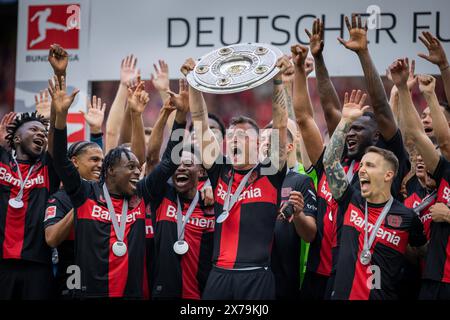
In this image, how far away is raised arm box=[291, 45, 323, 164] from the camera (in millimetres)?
5574

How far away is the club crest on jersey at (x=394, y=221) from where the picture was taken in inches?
206

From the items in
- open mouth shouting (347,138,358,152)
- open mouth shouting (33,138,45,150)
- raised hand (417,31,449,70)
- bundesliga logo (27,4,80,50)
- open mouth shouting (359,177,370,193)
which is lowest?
open mouth shouting (359,177,370,193)

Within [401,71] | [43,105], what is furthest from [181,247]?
[43,105]

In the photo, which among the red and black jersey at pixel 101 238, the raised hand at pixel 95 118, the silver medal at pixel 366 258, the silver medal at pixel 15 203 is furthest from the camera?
the raised hand at pixel 95 118

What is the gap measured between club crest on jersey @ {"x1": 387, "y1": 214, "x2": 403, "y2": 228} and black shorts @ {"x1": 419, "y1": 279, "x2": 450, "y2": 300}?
1.51ft

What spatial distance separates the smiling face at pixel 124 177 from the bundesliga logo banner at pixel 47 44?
2.46 m

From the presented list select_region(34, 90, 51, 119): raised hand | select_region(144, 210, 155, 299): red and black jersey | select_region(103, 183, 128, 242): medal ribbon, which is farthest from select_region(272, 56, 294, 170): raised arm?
select_region(34, 90, 51, 119): raised hand

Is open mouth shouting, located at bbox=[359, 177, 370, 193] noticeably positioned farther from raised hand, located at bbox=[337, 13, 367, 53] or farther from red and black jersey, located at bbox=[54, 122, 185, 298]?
red and black jersey, located at bbox=[54, 122, 185, 298]

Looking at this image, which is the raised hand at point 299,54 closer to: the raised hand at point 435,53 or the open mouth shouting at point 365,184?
the raised hand at point 435,53

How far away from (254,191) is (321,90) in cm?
103

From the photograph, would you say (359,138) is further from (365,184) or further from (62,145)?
(62,145)

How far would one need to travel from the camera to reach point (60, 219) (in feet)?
19.0

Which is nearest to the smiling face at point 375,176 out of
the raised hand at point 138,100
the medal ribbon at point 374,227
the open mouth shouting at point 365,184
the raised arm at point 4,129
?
the open mouth shouting at point 365,184
